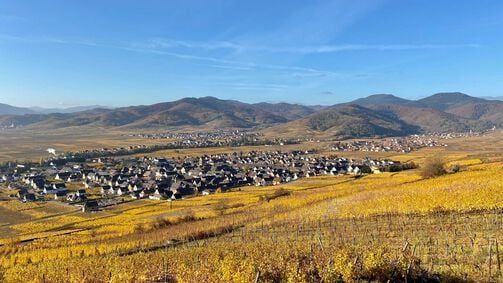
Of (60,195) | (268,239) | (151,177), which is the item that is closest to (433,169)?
(268,239)

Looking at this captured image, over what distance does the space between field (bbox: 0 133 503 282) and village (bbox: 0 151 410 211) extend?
6.86 metres

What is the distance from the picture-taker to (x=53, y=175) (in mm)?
92250

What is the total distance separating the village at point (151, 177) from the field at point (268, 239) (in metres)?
6.86

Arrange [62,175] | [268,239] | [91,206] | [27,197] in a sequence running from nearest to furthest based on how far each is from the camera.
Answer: [268,239] → [91,206] → [27,197] → [62,175]

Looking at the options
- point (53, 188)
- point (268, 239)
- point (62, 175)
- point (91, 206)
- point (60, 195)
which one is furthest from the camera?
point (62, 175)

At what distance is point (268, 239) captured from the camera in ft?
86.2

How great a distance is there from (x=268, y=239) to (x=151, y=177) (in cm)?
6275

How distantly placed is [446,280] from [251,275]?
572 cm

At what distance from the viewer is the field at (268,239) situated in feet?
42.6

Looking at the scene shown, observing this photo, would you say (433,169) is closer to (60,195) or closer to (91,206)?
(91,206)

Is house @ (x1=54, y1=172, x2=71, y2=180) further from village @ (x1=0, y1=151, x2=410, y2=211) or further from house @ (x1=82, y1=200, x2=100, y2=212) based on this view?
house @ (x1=82, y1=200, x2=100, y2=212)

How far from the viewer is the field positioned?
13.0 m

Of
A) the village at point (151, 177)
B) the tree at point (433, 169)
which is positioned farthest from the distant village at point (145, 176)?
the tree at point (433, 169)

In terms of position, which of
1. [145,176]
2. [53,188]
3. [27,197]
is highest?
[145,176]
